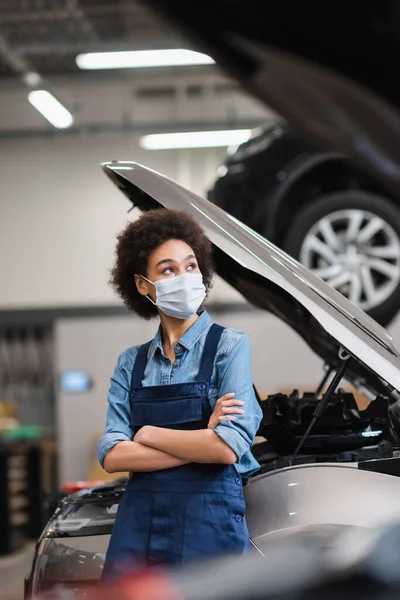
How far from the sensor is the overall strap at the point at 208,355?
86.1 inches

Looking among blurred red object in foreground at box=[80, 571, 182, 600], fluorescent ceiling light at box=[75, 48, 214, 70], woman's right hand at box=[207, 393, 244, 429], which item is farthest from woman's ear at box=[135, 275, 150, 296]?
fluorescent ceiling light at box=[75, 48, 214, 70]

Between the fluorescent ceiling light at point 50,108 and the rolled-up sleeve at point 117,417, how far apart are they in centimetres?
942

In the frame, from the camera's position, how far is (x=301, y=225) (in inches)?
254

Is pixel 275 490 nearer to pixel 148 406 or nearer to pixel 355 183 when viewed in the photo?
pixel 148 406

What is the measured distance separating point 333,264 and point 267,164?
1.04 metres

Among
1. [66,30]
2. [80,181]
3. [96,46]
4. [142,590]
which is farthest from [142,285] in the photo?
[80,181]

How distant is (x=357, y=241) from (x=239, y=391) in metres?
4.76

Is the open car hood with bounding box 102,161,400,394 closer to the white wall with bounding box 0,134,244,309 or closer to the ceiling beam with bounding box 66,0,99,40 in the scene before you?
the ceiling beam with bounding box 66,0,99,40

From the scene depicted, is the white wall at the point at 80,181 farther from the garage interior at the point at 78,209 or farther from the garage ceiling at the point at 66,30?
the garage ceiling at the point at 66,30

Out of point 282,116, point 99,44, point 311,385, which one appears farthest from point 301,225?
point 282,116

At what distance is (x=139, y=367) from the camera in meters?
2.29

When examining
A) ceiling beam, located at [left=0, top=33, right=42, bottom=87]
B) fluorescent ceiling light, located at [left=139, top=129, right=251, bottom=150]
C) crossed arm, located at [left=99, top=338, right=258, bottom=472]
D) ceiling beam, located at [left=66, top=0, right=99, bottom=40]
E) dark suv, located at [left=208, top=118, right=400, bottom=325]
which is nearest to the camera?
crossed arm, located at [left=99, top=338, right=258, bottom=472]

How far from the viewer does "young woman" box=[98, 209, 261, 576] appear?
6.86 ft

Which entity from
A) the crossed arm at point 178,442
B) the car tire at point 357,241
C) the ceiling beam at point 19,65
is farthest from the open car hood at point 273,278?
the ceiling beam at point 19,65
